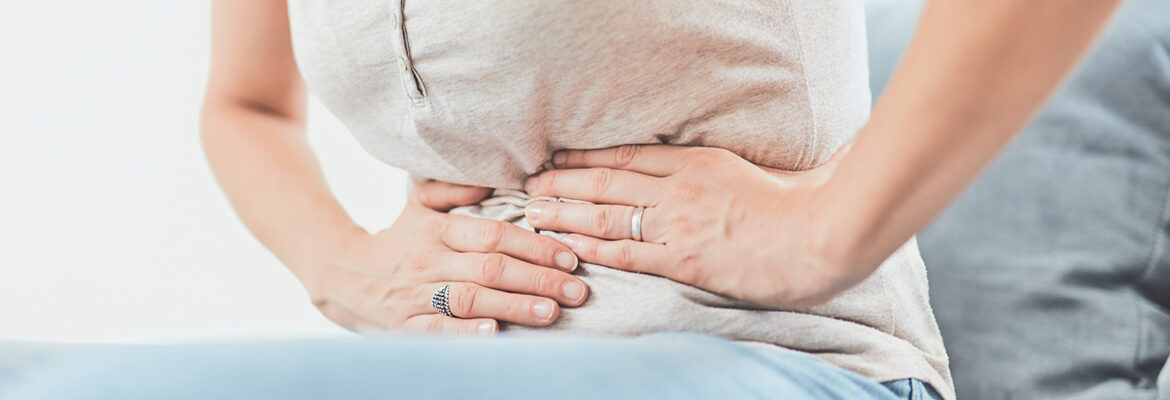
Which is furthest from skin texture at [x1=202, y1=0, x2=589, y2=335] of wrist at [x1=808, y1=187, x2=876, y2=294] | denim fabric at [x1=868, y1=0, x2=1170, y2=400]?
denim fabric at [x1=868, y1=0, x2=1170, y2=400]

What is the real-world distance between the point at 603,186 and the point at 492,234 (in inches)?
4.2

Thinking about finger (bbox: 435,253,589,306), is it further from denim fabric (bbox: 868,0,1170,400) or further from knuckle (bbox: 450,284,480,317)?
denim fabric (bbox: 868,0,1170,400)

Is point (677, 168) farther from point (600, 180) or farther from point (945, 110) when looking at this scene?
point (945, 110)

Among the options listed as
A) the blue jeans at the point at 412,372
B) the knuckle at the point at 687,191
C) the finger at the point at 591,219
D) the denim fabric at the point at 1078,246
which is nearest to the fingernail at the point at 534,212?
the finger at the point at 591,219

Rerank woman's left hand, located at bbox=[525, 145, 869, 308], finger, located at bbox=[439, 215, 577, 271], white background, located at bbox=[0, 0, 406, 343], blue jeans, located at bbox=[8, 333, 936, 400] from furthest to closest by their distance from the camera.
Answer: white background, located at bbox=[0, 0, 406, 343]
finger, located at bbox=[439, 215, 577, 271]
woman's left hand, located at bbox=[525, 145, 869, 308]
blue jeans, located at bbox=[8, 333, 936, 400]

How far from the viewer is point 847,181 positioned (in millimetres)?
536

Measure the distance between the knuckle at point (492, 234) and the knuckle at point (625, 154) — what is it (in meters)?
0.11

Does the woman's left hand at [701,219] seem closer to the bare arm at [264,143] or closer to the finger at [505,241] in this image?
the finger at [505,241]

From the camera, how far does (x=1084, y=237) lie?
917 millimetres

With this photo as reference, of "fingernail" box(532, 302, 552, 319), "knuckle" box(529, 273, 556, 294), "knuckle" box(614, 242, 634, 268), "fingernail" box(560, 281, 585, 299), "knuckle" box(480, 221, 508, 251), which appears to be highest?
"knuckle" box(480, 221, 508, 251)

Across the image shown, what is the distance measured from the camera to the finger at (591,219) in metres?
0.65

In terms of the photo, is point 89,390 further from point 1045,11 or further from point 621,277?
point 1045,11

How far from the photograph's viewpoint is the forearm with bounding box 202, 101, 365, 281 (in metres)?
0.87

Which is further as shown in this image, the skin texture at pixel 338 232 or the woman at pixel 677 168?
the skin texture at pixel 338 232
